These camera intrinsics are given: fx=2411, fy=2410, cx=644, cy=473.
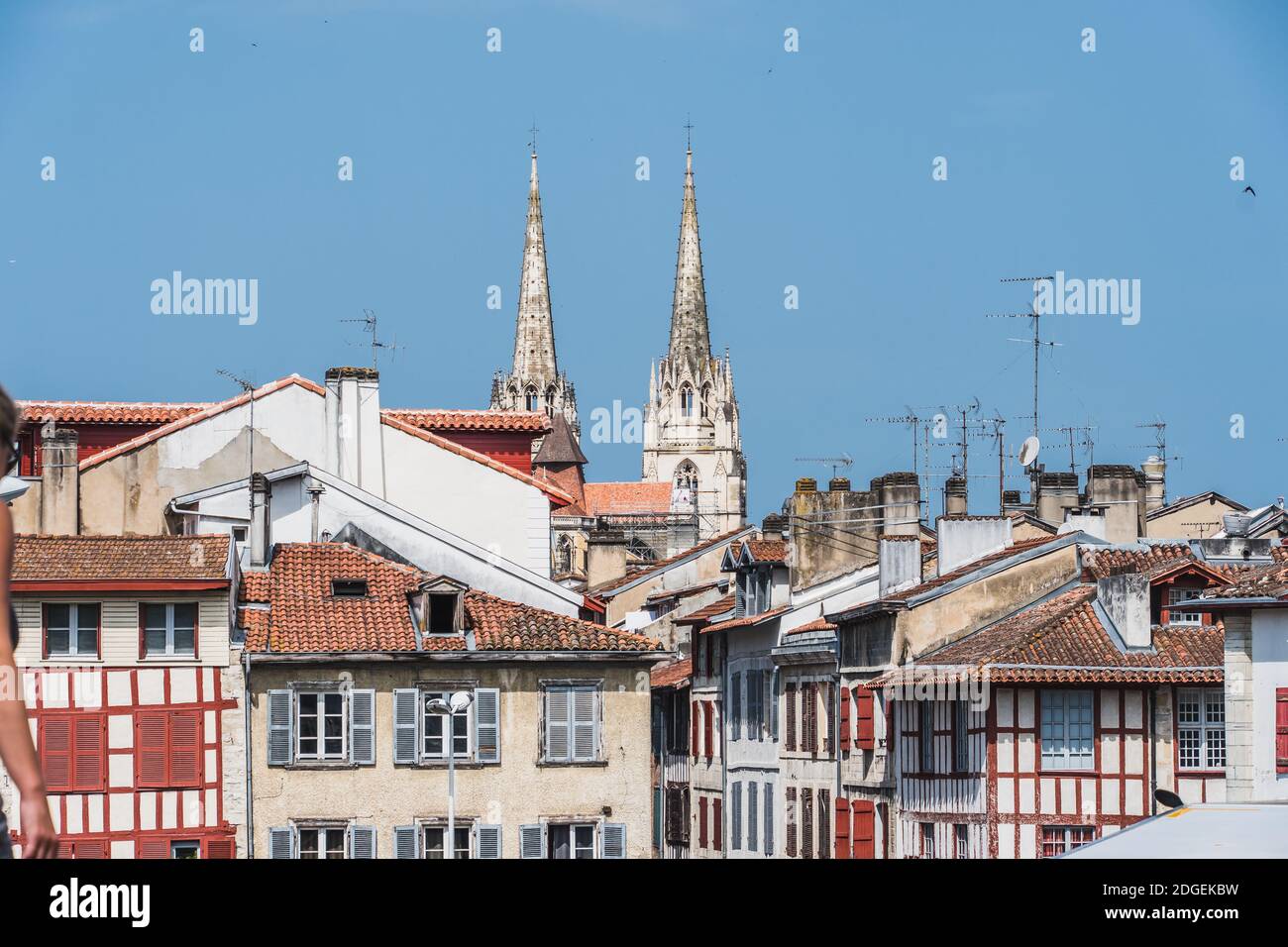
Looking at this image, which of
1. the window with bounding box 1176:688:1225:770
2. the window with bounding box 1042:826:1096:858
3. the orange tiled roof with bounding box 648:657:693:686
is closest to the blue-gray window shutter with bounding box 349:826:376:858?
the window with bounding box 1042:826:1096:858

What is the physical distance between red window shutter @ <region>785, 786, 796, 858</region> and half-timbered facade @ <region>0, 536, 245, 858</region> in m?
14.2

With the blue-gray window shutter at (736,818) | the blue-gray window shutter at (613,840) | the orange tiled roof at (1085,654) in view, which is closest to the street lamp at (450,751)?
the blue-gray window shutter at (613,840)

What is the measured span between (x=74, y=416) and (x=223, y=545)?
10.2 meters

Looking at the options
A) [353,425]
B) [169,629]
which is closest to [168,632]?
[169,629]

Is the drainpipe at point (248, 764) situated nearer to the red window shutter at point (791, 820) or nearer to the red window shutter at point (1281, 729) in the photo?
the red window shutter at point (791, 820)

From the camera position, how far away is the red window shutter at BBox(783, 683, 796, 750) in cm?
4753

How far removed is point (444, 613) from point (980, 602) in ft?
32.4

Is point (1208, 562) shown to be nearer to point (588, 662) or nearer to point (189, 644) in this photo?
point (588, 662)

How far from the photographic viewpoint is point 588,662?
124 feet

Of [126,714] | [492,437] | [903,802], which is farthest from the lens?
[492,437]

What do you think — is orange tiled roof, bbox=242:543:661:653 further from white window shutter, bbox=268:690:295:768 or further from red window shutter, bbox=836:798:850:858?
red window shutter, bbox=836:798:850:858

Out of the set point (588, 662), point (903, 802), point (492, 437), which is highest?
point (492, 437)

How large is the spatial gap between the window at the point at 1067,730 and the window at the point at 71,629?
1454 cm
